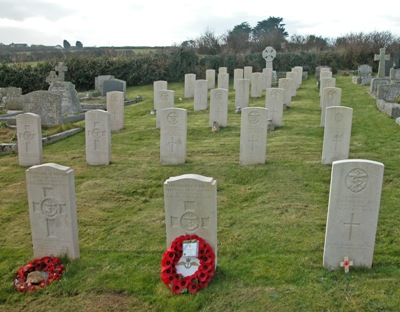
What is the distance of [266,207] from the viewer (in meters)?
7.41

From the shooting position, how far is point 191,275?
5223 mm

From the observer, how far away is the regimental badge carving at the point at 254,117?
962 centimetres

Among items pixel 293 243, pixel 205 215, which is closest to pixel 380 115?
pixel 293 243

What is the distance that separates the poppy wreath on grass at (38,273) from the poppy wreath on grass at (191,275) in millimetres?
1479

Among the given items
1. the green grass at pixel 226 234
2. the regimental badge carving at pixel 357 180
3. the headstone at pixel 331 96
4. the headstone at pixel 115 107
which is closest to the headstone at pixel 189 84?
the headstone at pixel 115 107

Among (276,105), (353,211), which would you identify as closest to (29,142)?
(276,105)

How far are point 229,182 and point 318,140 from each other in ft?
14.0

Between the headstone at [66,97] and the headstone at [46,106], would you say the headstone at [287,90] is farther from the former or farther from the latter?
the headstone at [46,106]

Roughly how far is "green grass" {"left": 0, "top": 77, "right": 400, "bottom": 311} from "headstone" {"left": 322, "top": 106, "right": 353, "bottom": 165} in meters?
0.40

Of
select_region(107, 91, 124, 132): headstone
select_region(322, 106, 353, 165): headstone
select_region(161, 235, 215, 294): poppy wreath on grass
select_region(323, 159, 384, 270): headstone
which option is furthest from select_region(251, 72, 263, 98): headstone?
select_region(161, 235, 215, 294): poppy wreath on grass

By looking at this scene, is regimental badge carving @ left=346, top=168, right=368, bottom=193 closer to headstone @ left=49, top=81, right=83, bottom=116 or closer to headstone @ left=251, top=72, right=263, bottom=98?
headstone @ left=49, top=81, right=83, bottom=116

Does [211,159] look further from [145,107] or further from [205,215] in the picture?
[145,107]

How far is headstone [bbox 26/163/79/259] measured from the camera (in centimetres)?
570

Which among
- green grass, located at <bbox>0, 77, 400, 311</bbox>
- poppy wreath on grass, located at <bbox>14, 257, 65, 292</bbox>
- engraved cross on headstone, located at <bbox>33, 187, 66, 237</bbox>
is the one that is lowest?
poppy wreath on grass, located at <bbox>14, 257, 65, 292</bbox>
